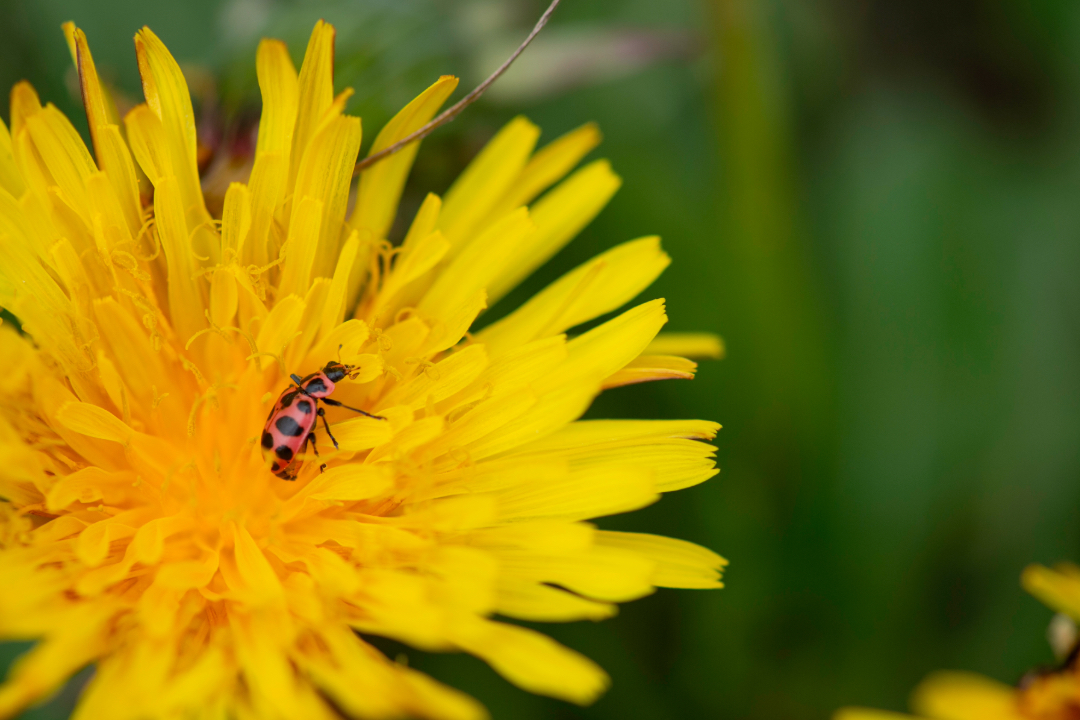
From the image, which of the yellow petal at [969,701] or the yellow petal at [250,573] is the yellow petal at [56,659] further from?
the yellow petal at [969,701]

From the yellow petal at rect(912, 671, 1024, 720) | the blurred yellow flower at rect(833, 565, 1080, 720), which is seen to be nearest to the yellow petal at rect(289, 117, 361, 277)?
the blurred yellow flower at rect(833, 565, 1080, 720)

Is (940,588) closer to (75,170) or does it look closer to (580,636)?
(580,636)

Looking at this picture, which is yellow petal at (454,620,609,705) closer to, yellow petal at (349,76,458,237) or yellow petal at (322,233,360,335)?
yellow petal at (322,233,360,335)

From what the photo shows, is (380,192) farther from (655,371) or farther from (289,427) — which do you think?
(655,371)

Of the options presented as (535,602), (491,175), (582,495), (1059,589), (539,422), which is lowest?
(1059,589)

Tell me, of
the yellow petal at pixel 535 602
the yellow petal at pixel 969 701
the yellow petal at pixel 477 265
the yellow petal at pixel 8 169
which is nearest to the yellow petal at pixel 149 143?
the yellow petal at pixel 8 169

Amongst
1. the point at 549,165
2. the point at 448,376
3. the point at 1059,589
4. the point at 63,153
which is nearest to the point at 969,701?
the point at 1059,589

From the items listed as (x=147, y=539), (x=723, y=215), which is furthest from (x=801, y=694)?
(x=147, y=539)
